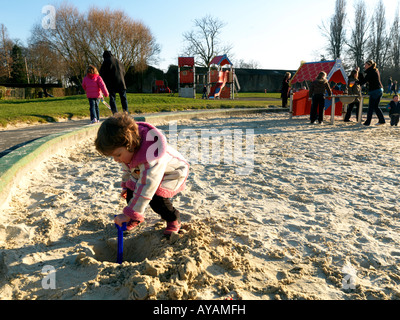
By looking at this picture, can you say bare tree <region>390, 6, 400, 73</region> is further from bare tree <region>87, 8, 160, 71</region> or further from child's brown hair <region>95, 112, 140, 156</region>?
child's brown hair <region>95, 112, 140, 156</region>

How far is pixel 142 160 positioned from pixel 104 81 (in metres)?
6.66

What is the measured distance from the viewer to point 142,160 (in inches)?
81.2

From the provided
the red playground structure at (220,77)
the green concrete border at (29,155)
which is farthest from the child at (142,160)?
the red playground structure at (220,77)

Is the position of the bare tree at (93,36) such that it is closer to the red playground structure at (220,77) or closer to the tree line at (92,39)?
the tree line at (92,39)

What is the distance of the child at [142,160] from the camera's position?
195 cm

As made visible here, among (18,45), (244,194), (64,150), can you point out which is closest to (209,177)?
(244,194)

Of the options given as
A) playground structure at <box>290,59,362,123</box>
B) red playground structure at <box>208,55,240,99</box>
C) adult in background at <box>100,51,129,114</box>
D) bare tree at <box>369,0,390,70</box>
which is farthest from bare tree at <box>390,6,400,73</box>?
adult in background at <box>100,51,129,114</box>

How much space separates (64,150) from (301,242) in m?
4.40

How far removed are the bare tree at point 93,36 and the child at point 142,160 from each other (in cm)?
2774

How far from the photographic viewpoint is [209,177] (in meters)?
3.96

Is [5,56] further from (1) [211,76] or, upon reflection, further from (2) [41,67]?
(1) [211,76]

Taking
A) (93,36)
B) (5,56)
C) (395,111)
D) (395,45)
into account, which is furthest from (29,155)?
(395,45)

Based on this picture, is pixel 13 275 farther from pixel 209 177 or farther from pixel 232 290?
pixel 209 177

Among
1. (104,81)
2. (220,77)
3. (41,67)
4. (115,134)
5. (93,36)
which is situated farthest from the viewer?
(41,67)
